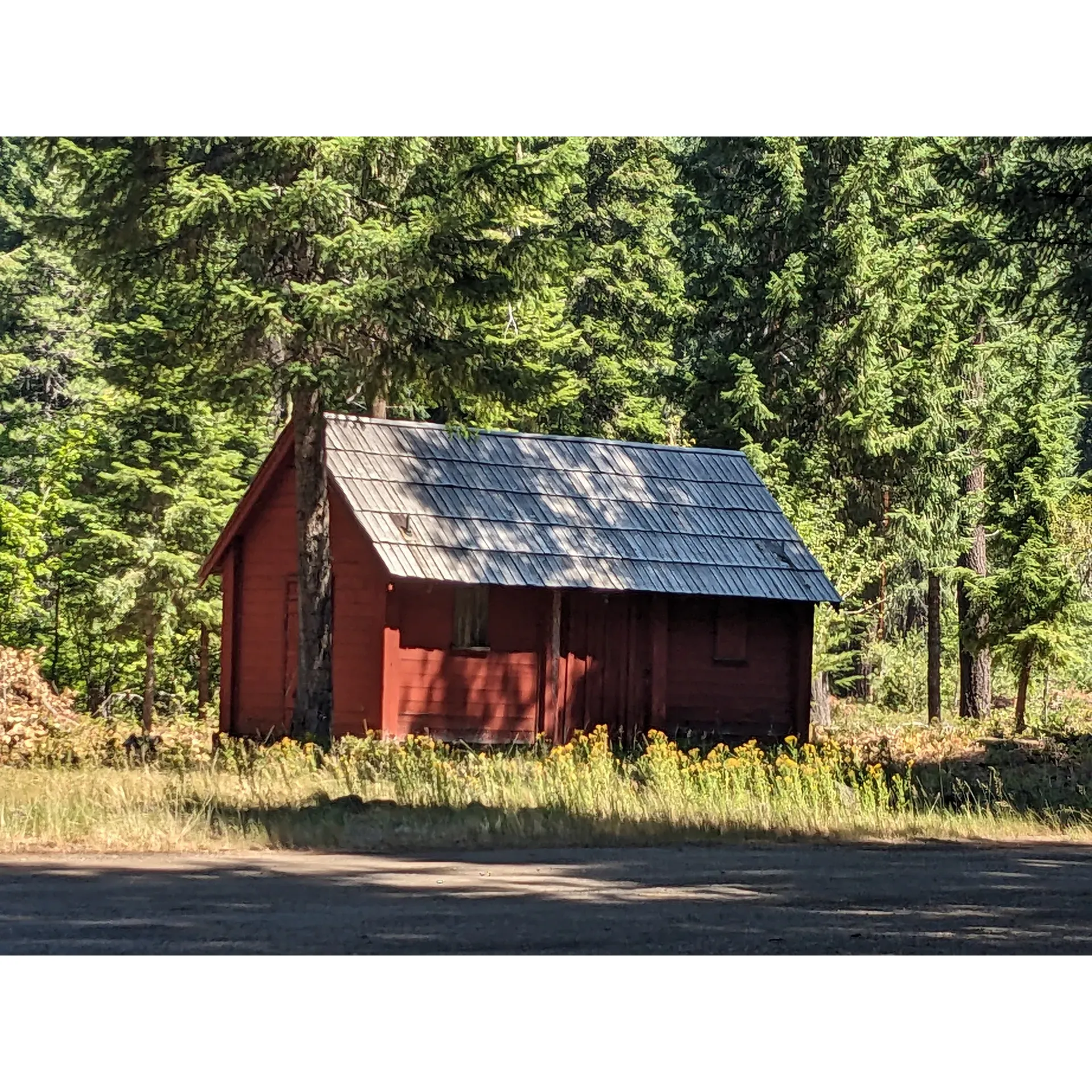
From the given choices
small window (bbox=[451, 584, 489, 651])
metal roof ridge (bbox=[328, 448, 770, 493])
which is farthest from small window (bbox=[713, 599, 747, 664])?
small window (bbox=[451, 584, 489, 651])

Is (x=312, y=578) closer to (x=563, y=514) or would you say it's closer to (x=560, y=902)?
(x=563, y=514)

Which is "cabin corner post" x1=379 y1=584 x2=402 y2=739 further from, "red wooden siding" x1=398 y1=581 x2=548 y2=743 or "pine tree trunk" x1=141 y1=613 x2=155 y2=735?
"pine tree trunk" x1=141 y1=613 x2=155 y2=735

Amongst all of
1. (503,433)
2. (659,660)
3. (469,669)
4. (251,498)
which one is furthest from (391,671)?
(503,433)

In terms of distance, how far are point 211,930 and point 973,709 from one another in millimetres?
34019

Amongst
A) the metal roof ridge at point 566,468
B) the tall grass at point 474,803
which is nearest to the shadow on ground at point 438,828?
the tall grass at point 474,803

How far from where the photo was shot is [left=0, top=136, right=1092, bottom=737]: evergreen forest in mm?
24281

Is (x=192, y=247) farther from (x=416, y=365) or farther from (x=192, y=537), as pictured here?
(x=192, y=537)

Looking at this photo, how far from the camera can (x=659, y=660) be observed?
31.0m

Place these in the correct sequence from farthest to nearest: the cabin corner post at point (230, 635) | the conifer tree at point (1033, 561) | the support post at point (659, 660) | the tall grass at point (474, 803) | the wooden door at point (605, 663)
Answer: the conifer tree at point (1033, 561), the cabin corner post at point (230, 635), the support post at point (659, 660), the wooden door at point (605, 663), the tall grass at point (474, 803)

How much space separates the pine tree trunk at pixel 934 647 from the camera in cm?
4328

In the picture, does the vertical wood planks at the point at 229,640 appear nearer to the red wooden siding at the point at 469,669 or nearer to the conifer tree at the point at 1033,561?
the red wooden siding at the point at 469,669

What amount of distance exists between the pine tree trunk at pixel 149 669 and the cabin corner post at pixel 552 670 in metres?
8.48

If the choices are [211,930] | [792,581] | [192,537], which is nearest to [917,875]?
[211,930]

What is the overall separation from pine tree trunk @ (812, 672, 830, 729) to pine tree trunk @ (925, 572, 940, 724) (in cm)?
322
